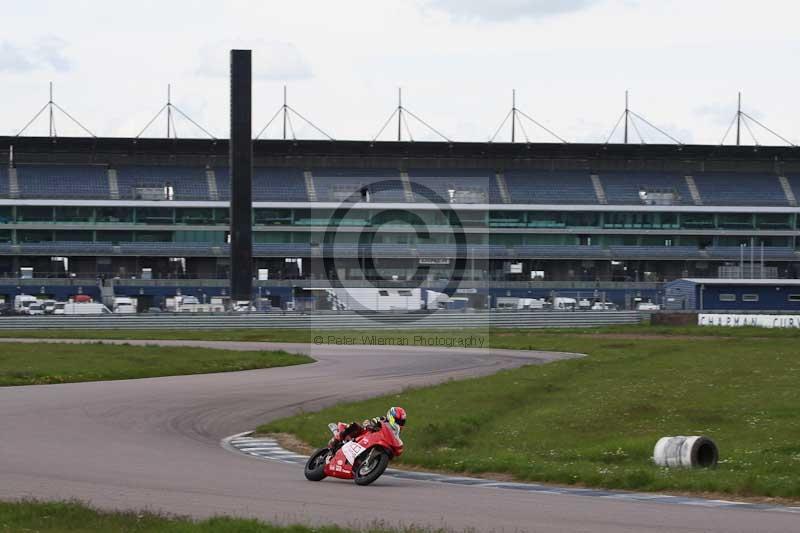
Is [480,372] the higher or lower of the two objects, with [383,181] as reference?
lower

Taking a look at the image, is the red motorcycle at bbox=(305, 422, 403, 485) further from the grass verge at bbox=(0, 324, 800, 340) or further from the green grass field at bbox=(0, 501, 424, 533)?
the grass verge at bbox=(0, 324, 800, 340)

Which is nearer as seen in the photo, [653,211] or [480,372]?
[480,372]

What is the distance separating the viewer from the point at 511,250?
10200cm

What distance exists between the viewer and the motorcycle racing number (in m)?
18.2

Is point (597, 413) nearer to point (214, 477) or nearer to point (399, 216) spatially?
point (214, 477)

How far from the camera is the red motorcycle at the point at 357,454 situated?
59.3 ft

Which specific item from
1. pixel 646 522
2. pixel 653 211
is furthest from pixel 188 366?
pixel 653 211

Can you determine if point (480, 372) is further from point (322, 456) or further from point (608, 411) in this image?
point (322, 456)

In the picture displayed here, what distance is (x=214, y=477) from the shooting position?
18.7 meters

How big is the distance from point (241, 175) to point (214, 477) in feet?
204

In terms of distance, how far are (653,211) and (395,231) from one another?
75.8 feet

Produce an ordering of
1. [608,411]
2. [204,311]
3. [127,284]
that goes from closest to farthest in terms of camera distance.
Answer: [608,411], [204,311], [127,284]

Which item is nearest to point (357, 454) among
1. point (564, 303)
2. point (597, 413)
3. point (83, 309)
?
point (597, 413)

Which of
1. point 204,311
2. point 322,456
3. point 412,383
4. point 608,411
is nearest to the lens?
point 322,456
